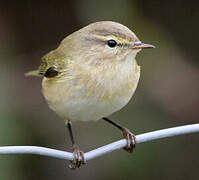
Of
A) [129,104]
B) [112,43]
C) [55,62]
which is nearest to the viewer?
[112,43]

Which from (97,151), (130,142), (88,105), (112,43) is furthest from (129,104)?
(97,151)

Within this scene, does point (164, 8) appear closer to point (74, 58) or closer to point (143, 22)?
point (143, 22)

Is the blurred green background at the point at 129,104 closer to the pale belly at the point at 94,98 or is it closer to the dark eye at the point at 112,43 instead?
the pale belly at the point at 94,98

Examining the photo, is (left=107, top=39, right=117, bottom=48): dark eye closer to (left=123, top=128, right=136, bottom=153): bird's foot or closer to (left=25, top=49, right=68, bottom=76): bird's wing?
(left=25, top=49, right=68, bottom=76): bird's wing

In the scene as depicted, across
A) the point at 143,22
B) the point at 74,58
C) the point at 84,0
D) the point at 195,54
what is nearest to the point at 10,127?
the point at 74,58

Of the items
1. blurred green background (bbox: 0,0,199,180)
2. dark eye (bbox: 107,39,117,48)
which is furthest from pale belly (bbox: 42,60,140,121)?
blurred green background (bbox: 0,0,199,180)

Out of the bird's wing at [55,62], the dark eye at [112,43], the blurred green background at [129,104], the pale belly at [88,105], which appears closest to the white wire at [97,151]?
the pale belly at [88,105]

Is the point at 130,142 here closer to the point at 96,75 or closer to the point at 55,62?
the point at 96,75
